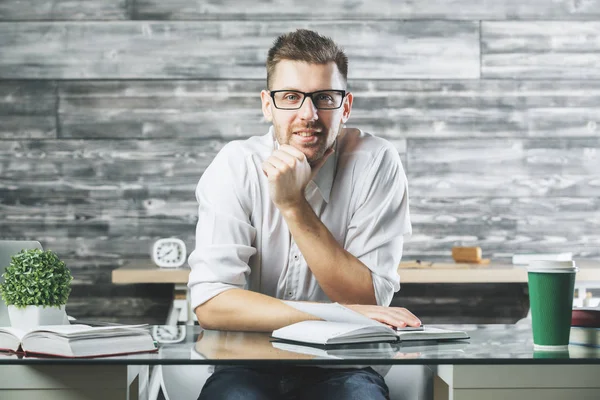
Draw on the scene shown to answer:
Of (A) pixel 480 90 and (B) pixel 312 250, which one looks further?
(A) pixel 480 90

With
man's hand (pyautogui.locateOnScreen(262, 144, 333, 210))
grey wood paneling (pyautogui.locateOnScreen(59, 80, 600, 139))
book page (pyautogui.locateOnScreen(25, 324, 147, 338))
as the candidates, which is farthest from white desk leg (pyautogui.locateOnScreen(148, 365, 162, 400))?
grey wood paneling (pyautogui.locateOnScreen(59, 80, 600, 139))

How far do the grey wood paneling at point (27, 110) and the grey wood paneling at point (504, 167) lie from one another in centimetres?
167

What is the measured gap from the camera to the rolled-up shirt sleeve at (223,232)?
1.67m

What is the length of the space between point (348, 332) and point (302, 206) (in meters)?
0.56

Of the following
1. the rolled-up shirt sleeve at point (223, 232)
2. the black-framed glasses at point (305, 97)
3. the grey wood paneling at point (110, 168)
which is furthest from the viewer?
the grey wood paneling at point (110, 168)

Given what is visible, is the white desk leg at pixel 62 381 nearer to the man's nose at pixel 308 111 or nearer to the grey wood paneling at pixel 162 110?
the man's nose at pixel 308 111

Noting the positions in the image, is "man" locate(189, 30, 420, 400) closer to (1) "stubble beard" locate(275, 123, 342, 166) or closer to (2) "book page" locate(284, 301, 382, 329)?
(1) "stubble beard" locate(275, 123, 342, 166)

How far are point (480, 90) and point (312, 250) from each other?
215cm

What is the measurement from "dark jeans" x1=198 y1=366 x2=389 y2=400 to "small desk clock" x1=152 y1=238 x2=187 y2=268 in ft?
6.13

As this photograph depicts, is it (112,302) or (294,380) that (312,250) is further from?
(112,302)

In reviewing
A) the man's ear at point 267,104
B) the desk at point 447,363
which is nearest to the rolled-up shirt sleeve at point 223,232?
the man's ear at point 267,104

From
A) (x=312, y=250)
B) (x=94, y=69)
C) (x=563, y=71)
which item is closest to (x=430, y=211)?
(x=563, y=71)

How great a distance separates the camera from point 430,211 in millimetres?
3598

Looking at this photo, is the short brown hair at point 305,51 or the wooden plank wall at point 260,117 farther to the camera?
the wooden plank wall at point 260,117
